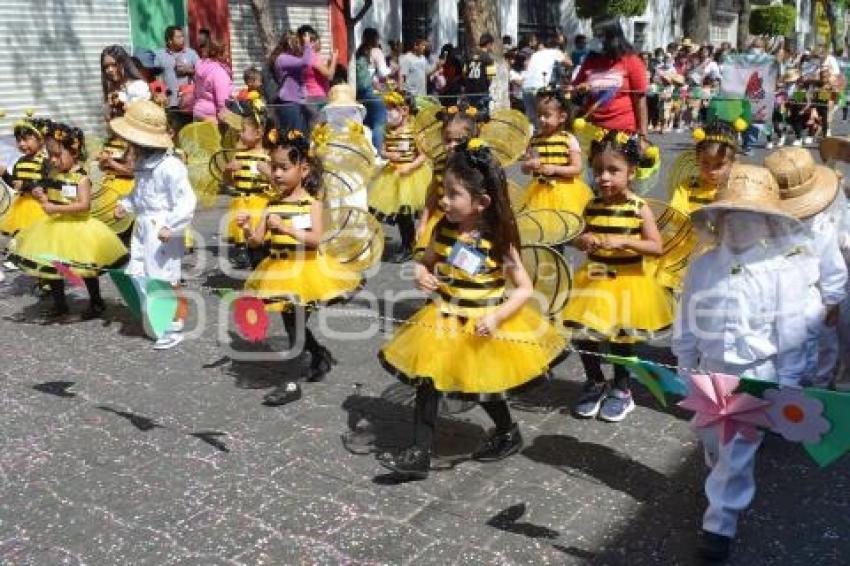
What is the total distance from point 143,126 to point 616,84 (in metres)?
3.38

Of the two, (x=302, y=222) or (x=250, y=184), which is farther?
(x=250, y=184)

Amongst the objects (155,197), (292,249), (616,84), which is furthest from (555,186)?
(155,197)

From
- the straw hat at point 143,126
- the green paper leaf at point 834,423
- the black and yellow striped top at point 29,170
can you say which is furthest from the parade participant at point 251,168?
the green paper leaf at point 834,423

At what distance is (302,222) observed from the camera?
5.04 m

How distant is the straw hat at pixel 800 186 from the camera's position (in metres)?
3.85

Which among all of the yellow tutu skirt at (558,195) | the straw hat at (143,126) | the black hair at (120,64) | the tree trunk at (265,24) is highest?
the tree trunk at (265,24)

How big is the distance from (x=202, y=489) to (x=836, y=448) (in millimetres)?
2680

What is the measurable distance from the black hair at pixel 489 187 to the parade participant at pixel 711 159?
164 centimetres

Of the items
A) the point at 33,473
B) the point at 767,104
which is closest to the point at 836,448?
the point at 33,473

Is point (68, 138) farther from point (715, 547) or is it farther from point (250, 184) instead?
point (715, 547)

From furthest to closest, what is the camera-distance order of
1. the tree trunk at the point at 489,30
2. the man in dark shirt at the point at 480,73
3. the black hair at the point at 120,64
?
the man in dark shirt at the point at 480,73, the tree trunk at the point at 489,30, the black hair at the point at 120,64

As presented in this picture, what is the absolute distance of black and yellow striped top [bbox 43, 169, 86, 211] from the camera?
6.37 m

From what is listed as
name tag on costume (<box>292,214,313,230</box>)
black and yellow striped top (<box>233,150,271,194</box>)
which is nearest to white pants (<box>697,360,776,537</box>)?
name tag on costume (<box>292,214,313,230</box>)

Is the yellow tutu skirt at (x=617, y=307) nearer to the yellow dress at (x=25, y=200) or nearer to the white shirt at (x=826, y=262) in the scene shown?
the white shirt at (x=826, y=262)
